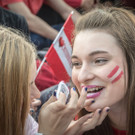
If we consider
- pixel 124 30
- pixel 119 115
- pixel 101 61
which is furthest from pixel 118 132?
pixel 124 30

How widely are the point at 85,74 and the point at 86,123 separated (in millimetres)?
289

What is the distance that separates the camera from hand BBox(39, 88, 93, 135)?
1.24 m

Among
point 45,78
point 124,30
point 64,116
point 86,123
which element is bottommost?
point 45,78

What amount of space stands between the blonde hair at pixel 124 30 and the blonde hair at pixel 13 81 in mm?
363

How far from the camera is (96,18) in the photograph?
4.54 feet

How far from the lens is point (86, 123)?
4.55 feet

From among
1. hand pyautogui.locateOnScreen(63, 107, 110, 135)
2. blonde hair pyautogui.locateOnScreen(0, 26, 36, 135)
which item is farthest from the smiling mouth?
blonde hair pyautogui.locateOnScreen(0, 26, 36, 135)

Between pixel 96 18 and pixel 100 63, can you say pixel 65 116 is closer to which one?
pixel 100 63

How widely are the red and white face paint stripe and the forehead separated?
0.08 m

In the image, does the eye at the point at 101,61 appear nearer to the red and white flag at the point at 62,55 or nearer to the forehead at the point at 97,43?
the forehead at the point at 97,43

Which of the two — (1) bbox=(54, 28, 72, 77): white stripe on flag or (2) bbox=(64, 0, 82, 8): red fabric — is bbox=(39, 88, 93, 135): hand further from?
(2) bbox=(64, 0, 82, 8): red fabric

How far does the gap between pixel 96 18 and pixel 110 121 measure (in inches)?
23.3

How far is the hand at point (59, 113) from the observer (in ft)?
4.06

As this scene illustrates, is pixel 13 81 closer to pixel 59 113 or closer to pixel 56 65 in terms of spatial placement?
pixel 59 113
